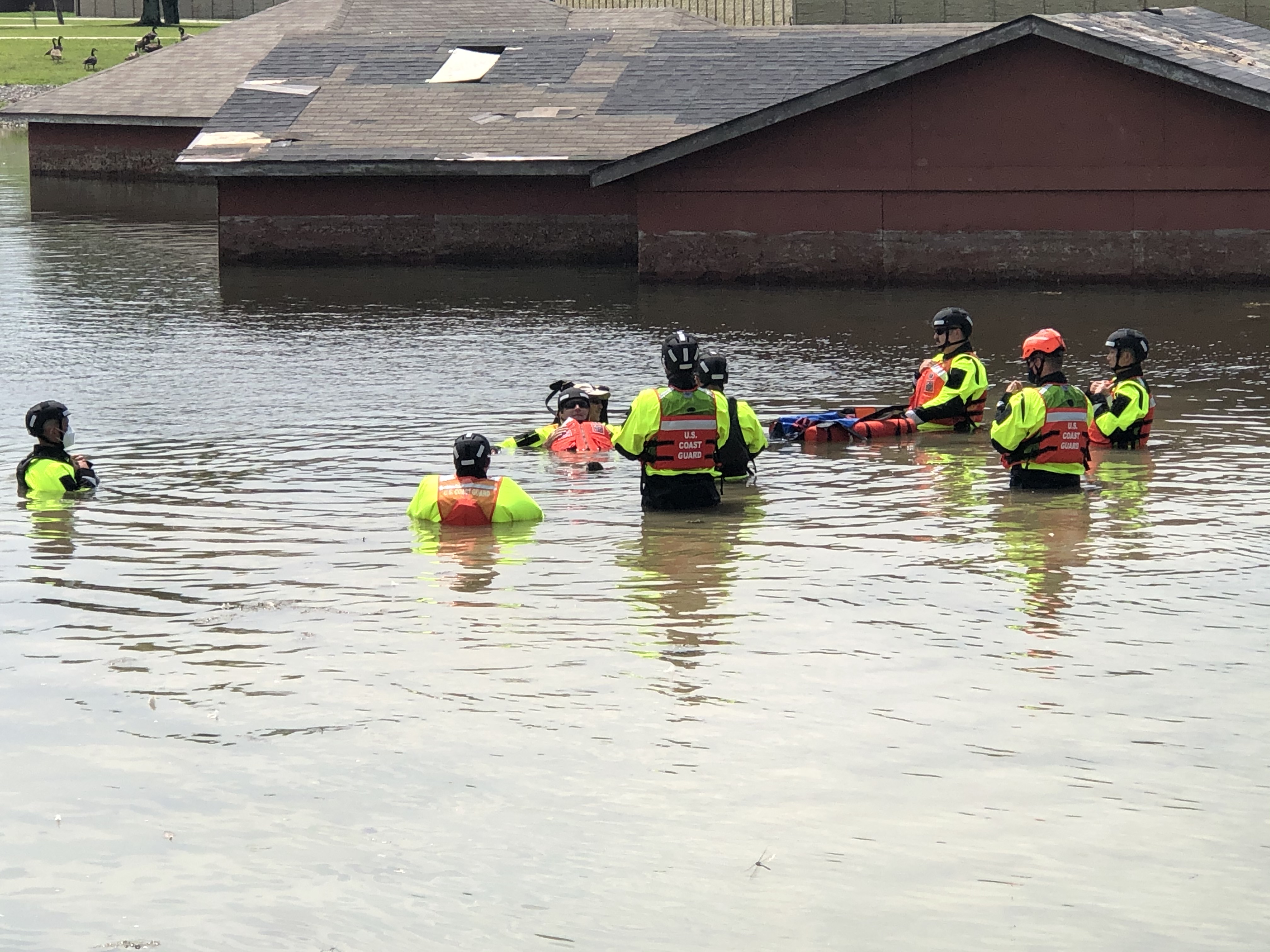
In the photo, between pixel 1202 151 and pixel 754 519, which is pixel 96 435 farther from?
pixel 1202 151

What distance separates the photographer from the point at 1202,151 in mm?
30844

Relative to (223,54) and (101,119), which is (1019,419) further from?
(223,54)

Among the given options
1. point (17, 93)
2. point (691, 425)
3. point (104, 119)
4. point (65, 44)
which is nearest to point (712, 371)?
point (691, 425)

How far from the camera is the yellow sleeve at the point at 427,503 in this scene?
14.8m

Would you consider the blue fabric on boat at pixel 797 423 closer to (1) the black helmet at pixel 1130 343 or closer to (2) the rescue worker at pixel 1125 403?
(2) the rescue worker at pixel 1125 403

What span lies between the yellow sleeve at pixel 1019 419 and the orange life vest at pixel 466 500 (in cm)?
421

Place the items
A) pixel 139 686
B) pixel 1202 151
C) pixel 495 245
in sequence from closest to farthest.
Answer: pixel 139 686 < pixel 1202 151 < pixel 495 245

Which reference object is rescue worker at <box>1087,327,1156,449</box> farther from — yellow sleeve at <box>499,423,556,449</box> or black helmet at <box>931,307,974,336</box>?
yellow sleeve at <box>499,423,556,449</box>

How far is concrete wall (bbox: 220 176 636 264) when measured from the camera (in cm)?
3644

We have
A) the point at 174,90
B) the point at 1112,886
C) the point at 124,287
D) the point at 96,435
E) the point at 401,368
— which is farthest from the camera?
the point at 174,90

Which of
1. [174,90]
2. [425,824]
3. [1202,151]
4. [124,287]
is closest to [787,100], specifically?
[1202,151]

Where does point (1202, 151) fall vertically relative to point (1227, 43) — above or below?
below

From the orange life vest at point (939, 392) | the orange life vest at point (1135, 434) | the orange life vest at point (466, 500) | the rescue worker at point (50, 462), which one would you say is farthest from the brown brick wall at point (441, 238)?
the orange life vest at point (466, 500)

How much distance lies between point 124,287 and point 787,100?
40.2 ft
